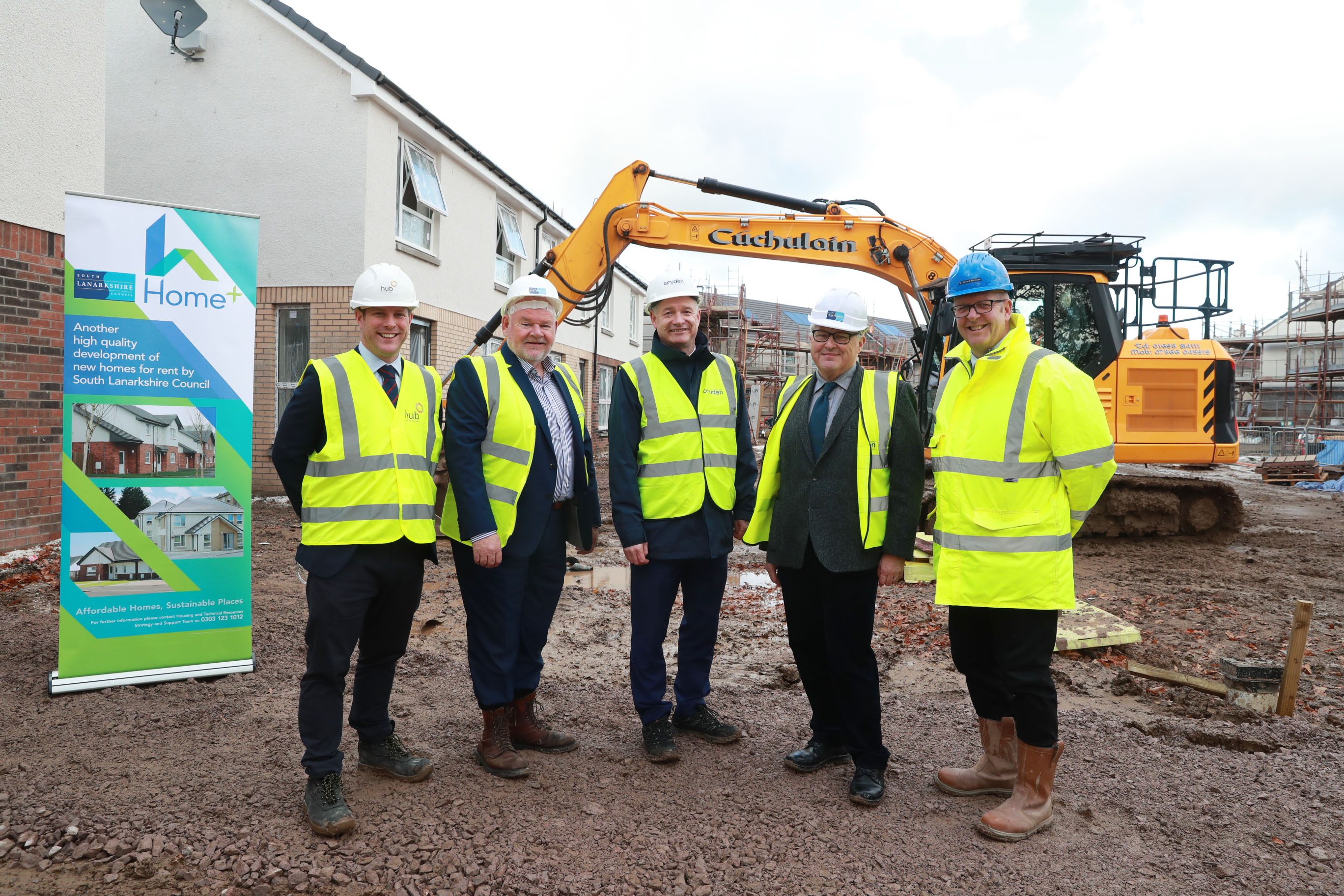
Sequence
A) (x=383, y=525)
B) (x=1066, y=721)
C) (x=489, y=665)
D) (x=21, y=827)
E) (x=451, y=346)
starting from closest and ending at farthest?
(x=21, y=827) < (x=383, y=525) < (x=489, y=665) < (x=1066, y=721) < (x=451, y=346)

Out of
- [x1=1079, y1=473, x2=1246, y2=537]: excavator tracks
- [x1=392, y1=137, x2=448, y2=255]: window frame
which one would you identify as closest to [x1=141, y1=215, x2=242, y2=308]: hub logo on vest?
[x1=392, y1=137, x2=448, y2=255]: window frame

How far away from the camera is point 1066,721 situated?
427cm

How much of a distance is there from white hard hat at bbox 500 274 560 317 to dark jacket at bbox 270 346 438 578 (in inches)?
37.4

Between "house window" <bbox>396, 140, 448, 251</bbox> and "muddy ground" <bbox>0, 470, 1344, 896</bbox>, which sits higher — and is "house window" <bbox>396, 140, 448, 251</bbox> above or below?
above

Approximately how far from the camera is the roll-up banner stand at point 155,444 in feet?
14.0

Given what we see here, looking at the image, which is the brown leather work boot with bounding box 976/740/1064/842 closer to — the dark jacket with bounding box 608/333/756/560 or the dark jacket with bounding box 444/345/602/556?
the dark jacket with bounding box 608/333/756/560

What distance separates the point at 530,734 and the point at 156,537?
2.48 meters

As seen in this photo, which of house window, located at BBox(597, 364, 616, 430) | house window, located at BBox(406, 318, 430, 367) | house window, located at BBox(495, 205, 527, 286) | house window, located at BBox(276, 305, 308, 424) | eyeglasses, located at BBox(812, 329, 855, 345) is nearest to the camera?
eyeglasses, located at BBox(812, 329, 855, 345)

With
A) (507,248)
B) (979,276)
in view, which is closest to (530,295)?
(979,276)

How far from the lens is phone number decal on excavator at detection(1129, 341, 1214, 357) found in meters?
9.17

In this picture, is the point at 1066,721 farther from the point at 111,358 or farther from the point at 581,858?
the point at 111,358

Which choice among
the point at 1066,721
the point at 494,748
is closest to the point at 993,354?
the point at 1066,721

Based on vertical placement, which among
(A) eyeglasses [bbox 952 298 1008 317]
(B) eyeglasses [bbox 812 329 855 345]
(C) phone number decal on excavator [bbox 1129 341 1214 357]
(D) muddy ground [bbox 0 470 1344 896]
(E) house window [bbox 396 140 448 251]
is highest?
(E) house window [bbox 396 140 448 251]

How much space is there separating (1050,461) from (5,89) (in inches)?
348
